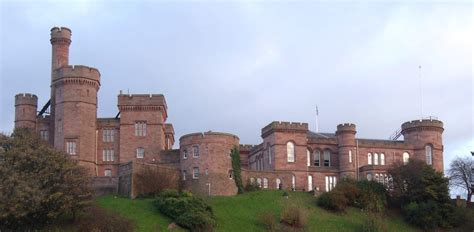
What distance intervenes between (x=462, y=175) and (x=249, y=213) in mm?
24012

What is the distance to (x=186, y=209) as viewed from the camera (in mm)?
64188

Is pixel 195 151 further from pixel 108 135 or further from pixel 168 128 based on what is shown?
pixel 168 128

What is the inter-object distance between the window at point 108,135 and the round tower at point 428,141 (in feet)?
103

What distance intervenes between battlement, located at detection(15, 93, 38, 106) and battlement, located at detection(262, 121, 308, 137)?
917 inches

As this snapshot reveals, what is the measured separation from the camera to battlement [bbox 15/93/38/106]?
7894 centimetres

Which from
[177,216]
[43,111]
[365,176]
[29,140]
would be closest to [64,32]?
[43,111]

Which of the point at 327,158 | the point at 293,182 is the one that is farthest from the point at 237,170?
the point at 327,158

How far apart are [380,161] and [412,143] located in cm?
392

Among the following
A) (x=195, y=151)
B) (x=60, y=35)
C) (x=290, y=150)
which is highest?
(x=60, y=35)

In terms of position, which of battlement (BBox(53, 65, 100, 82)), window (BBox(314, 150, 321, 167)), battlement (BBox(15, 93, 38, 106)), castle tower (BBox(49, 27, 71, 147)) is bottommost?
window (BBox(314, 150, 321, 167))

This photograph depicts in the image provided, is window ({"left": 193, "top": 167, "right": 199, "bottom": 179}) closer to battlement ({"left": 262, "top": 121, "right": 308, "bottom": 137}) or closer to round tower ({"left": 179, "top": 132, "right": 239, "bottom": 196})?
round tower ({"left": 179, "top": 132, "right": 239, "bottom": 196})

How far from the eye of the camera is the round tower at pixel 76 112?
75.5m

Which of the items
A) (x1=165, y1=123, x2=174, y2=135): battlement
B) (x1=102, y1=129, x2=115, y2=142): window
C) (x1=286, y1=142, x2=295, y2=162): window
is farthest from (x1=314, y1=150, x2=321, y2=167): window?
(x1=102, y1=129, x2=115, y2=142): window

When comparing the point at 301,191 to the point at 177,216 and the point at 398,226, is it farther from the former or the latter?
the point at 177,216
